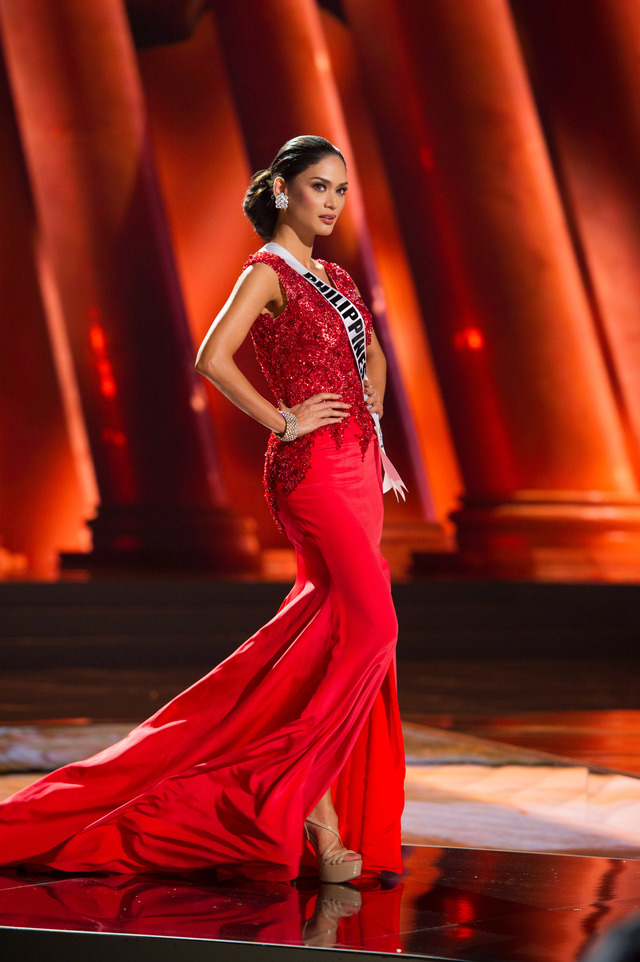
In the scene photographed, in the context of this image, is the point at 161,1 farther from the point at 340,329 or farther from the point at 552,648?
the point at 340,329

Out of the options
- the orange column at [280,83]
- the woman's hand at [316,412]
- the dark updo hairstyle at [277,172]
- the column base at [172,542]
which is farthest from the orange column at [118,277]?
the woman's hand at [316,412]

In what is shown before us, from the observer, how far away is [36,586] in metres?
7.86

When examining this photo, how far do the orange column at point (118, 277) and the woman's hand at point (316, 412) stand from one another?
718 cm

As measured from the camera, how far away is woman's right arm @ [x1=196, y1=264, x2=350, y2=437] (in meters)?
2.42

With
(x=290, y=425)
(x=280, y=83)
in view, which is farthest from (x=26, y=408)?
(x=290, y=425)

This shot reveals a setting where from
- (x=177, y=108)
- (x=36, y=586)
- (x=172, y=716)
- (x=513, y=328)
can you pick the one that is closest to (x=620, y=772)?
(x=172, y=716)

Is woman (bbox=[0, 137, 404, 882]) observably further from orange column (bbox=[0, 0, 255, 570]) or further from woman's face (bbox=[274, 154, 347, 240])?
orange column (bbox=[0, 0, 255, 570])

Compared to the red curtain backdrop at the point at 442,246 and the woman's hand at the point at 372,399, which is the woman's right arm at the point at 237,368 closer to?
the woman's hand at the point at 372,399

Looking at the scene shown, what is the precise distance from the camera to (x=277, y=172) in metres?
2.56

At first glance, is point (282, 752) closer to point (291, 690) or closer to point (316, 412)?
point (291, 690)

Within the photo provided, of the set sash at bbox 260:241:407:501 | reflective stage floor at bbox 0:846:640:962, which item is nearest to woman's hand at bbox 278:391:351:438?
sash at bbox 260:241:407:501

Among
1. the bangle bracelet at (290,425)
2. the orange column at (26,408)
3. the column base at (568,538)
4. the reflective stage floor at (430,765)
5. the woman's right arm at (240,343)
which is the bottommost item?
the reflective stage floor at (430,765)

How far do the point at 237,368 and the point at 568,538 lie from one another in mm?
6900

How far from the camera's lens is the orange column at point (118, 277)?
31.1 feet
